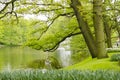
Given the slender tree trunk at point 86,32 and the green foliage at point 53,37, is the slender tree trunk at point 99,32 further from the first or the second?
the green foliage at point 53,37

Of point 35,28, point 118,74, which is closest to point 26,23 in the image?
point 35,28

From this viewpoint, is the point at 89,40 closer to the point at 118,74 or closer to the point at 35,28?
the point at 35,28

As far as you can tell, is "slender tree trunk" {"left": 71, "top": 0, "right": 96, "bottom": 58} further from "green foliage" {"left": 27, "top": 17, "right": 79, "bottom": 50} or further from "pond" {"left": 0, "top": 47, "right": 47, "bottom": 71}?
"pond" {"left": 0, "top": 47, "right": 47, "bottom": 71}

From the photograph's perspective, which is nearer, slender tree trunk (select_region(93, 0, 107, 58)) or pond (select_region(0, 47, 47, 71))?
slender tree trunk (select_region(93, 0, 107, 58))

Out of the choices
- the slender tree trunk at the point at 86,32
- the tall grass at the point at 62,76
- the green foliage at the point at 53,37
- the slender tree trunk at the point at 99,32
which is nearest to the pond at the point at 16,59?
the green foliage at the point at 53,37

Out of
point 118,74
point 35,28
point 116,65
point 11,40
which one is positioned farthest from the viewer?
point 11,40

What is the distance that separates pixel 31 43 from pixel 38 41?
549 millimetres

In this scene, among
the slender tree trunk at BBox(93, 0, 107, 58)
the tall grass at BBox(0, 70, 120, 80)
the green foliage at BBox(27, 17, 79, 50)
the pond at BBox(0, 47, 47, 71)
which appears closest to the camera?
the tall grass at BBox(0, 70, 120, 80)

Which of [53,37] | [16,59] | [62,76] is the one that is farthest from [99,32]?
[16,59]

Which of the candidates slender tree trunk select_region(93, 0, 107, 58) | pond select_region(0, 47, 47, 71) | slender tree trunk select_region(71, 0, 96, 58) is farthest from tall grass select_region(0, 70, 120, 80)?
pond select_region(0, 47, 47, 71)

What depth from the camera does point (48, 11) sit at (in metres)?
20.7

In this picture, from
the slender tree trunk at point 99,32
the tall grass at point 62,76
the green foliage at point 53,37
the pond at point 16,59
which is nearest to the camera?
the tall grass at point 62,76

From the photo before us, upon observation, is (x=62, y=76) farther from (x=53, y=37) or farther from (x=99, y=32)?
(x=53, y=37)

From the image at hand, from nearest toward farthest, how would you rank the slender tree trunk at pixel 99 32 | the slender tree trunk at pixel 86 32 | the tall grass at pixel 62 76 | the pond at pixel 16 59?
the tall grass at pixel 62 76 → the slender tree trunk at pixel 99 32 → the slender tree trunk at pixel 86 32 → the pond at pixel 16 59
